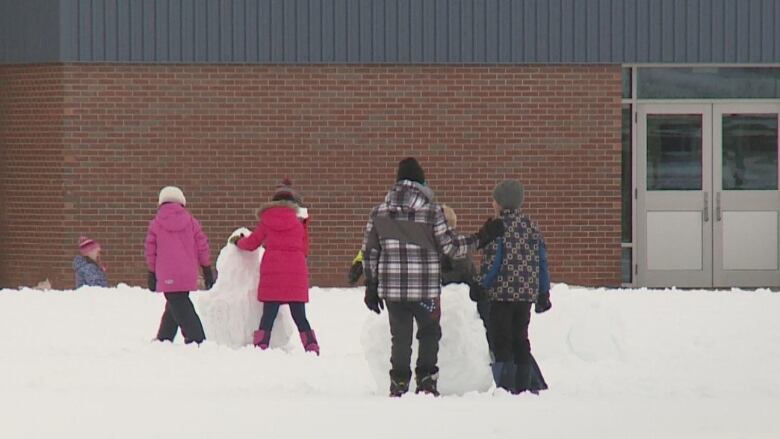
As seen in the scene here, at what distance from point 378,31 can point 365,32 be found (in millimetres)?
159

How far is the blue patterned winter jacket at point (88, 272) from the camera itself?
22141mm

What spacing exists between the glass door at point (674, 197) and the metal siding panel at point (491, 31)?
204cm

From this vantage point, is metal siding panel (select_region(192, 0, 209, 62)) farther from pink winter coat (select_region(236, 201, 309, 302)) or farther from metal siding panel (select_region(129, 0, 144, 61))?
pink winter coat (select_region(236, 201, 309, 302))

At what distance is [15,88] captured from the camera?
81.4 feet

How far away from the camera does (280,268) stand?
16.9 m

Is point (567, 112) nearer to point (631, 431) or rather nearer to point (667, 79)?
point (667, 79)

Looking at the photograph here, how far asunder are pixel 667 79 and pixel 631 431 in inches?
544

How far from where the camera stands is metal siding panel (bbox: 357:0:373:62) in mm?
24453

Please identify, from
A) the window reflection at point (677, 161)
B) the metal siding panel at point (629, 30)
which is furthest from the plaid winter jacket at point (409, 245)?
the window reflection at point (677, 161)

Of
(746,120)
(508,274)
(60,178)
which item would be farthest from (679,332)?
(60,178)

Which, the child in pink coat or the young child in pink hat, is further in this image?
the young child in pink hat

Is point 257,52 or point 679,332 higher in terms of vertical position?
point 257,52

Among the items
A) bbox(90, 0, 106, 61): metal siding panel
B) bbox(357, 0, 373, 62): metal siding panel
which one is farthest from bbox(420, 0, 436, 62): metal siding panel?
bbox(90, 0, 106, 61): metal siding panel

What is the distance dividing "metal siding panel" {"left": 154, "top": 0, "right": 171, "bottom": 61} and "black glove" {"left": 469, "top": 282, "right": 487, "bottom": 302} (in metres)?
11.0
